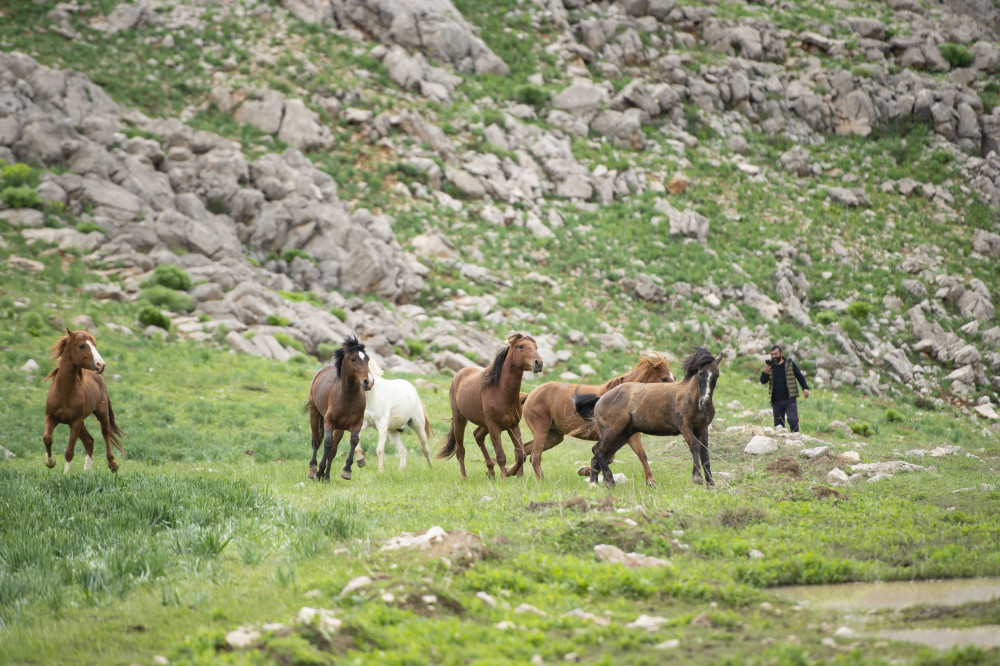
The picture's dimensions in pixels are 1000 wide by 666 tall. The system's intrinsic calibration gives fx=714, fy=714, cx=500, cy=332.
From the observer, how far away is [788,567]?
6.67 m

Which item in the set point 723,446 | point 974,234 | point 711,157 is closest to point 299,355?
point 723,446

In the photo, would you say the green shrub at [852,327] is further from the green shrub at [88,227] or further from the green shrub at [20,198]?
the green shrub at [20,198]

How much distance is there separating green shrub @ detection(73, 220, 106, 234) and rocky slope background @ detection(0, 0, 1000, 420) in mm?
162

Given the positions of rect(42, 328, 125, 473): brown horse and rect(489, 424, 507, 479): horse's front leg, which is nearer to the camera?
rect(489, 424, 507, 479): horse's front leg

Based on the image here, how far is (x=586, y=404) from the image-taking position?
41.9ft

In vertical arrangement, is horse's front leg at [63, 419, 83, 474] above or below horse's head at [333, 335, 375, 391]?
below

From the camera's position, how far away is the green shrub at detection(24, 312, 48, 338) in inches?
894

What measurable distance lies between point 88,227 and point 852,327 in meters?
34.9

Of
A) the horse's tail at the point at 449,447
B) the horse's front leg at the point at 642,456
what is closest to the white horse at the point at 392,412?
the horse's tail at the point at 449,447

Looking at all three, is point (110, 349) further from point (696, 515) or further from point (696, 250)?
point (696, 250)

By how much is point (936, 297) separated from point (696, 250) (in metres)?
12.4

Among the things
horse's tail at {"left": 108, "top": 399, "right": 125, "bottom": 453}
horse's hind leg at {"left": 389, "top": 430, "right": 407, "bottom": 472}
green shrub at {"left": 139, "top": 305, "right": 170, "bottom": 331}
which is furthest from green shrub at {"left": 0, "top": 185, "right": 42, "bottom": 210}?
horse's hind leg at {"left": 389, "top": 430, "right": 407, "bottom": 472}

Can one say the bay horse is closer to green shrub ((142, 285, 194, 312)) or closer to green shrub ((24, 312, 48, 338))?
green shrub ((24, 312, 48, 338))

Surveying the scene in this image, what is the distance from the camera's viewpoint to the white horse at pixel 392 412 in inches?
603
